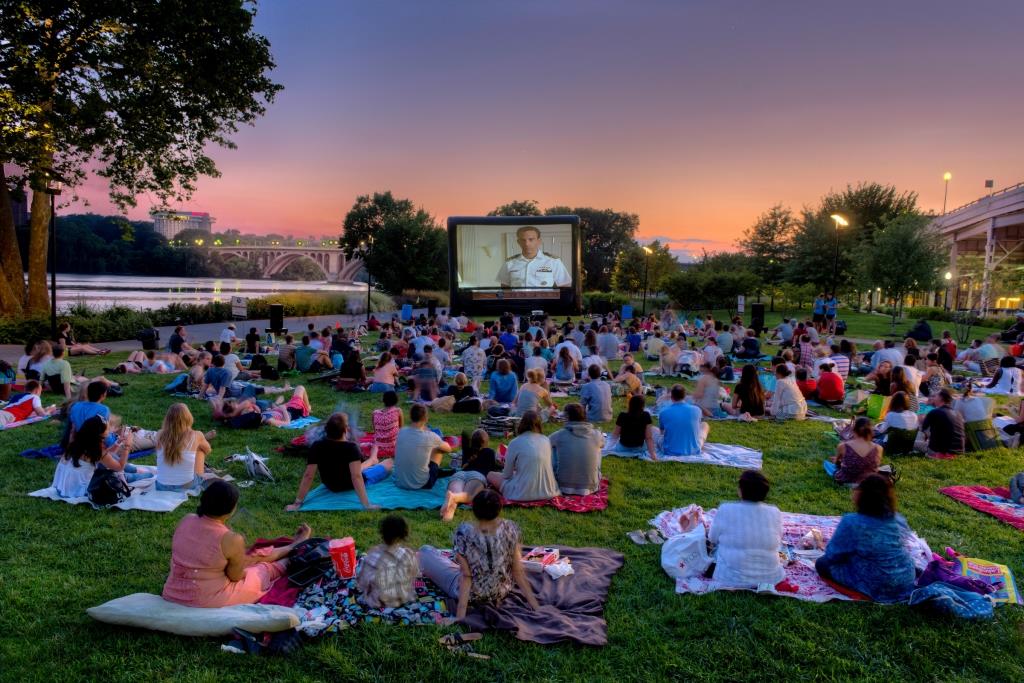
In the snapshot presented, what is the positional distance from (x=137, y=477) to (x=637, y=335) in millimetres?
14605

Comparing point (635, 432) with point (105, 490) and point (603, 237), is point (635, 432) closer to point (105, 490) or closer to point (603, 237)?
point (105, 490)

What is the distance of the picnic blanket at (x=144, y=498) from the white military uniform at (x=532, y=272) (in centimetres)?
2184

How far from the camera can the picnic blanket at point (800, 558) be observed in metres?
4.40

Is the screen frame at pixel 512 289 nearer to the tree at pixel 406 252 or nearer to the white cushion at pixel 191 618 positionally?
the tree at pixel 406 252

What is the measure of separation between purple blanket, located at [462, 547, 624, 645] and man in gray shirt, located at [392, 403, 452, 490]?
2263 millimetres

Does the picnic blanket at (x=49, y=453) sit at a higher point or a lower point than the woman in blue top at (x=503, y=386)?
lower

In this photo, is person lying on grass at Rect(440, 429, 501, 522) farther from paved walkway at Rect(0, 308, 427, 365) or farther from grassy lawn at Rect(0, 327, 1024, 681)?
paved walkway at Rect(0, 308, 427, 365)

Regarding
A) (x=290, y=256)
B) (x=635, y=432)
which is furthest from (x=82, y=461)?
(x=290, y=256)

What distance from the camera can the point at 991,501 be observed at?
618 centimetres

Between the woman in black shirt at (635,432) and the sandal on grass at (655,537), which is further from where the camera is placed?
the woman in black shirt at (635,432)

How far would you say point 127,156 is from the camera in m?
19.9

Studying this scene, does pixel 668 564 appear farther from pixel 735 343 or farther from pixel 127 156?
pixel 127 156

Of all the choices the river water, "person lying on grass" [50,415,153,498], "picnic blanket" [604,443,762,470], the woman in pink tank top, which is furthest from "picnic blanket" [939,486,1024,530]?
the river water

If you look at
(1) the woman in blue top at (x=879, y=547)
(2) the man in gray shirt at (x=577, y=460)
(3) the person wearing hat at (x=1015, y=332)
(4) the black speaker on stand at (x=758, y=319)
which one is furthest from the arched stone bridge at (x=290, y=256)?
(1) the woman in blue top at (x=879, y=547)
